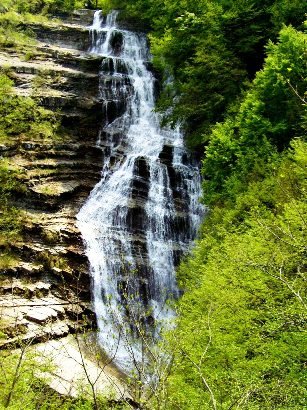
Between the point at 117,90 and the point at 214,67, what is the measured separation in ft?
26.9

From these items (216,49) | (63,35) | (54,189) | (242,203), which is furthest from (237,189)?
(63,35)

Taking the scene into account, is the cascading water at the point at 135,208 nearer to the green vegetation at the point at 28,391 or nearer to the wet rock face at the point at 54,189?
the wet rock face at the point at 54,189

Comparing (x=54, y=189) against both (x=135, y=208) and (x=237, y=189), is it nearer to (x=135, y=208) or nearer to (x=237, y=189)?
(x=135, y=208)

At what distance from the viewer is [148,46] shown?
102 feet

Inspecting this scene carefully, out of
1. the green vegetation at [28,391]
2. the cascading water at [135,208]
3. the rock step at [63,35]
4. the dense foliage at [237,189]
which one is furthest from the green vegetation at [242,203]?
the rock step at [63,35]

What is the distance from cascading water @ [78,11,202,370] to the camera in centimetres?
1912

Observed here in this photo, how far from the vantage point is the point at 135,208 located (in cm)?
2164

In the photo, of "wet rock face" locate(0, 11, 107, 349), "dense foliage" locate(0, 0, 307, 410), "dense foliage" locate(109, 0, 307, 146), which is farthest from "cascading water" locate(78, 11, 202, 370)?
"dense foliage" locate(109, 0, 307, 146)

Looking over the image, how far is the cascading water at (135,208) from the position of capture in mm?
19125

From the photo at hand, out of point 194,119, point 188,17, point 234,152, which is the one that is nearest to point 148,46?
A: point 188,17

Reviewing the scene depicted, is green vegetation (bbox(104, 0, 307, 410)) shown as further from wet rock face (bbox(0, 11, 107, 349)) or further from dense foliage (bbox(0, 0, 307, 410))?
wet rock face (bbox(0, 11, 107, 349))

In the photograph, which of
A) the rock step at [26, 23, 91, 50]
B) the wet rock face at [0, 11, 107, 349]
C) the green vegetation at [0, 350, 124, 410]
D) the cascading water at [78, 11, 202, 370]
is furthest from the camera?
the rock step at [26, 23, 91, 50]

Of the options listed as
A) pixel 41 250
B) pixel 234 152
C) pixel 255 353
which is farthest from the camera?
pixel 41 250

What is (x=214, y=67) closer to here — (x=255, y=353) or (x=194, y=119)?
(x=194, y=119)
